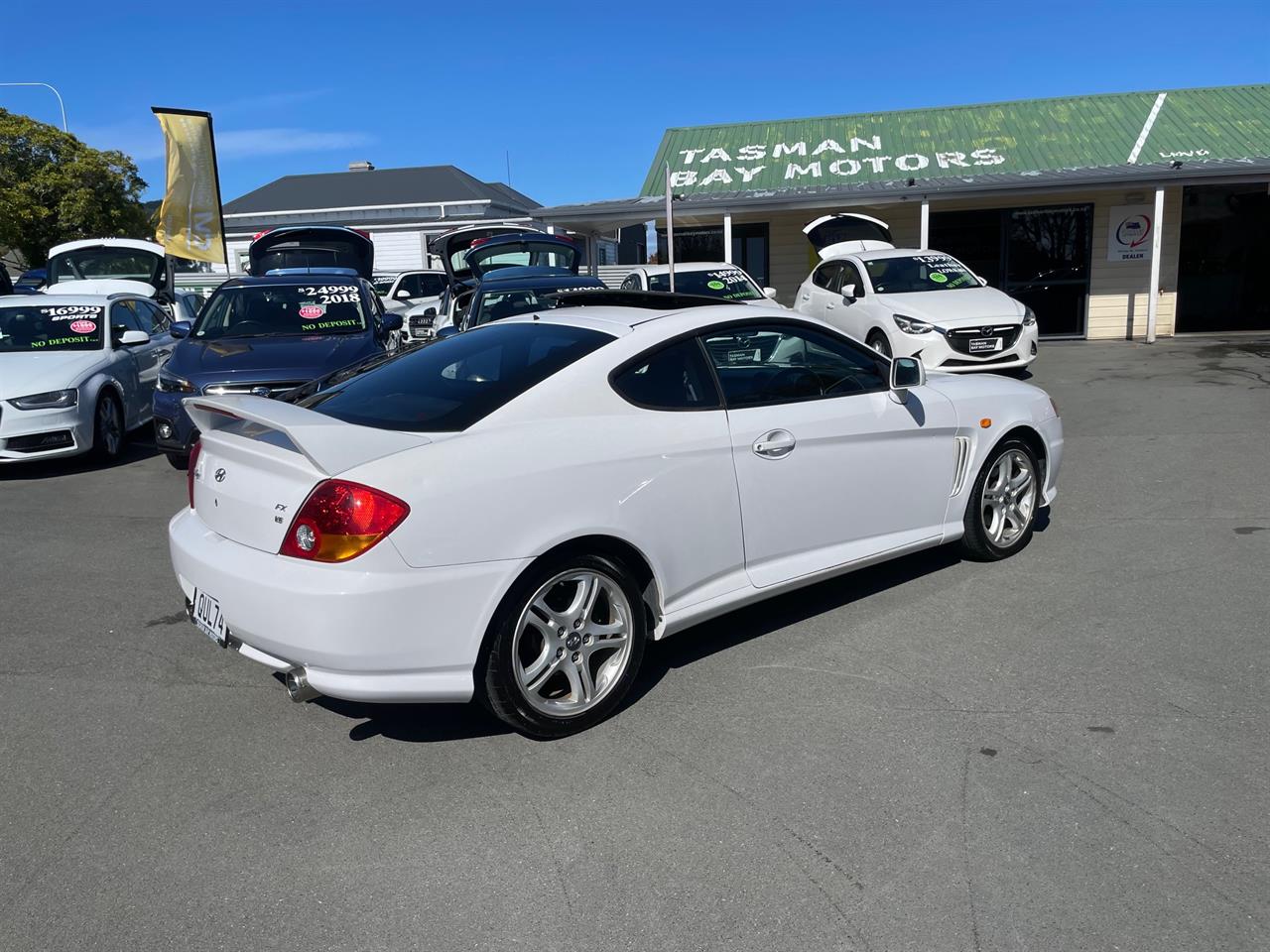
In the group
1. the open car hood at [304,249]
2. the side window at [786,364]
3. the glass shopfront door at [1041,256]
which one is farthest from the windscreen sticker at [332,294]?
the glass shopfront door at [1041,256]

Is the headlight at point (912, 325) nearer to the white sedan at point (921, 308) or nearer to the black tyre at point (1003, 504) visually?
the white sedan at point (921, 308)

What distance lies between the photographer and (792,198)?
17391mm

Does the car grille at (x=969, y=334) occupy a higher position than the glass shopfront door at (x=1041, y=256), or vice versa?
the glass shopfront door at (x=1041, y=256)

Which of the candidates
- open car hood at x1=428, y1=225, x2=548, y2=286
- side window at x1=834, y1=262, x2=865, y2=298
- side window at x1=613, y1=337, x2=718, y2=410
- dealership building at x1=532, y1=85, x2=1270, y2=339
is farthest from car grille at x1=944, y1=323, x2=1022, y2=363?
side window at x1=613, y1=337, x2=718, y2=410

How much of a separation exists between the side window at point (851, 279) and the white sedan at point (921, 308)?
0.05ft

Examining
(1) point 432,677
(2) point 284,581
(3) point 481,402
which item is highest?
(3) point 481,402

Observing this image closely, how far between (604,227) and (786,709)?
16950 mm

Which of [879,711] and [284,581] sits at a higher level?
[284,581]

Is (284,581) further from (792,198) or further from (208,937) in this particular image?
(792,198)

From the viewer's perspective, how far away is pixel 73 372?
9.12 m

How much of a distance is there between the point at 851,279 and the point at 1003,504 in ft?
28.0

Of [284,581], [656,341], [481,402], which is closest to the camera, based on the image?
[284,581]

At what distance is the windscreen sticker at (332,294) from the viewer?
379 inches

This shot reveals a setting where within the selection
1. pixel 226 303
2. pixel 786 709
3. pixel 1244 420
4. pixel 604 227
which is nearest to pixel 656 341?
pixel 786 709
